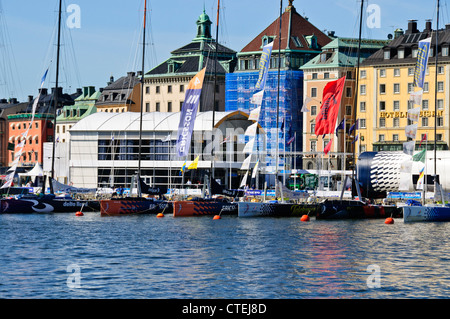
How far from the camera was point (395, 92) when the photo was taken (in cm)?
13300

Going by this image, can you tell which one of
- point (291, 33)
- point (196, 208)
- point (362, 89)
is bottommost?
point (196, 208)

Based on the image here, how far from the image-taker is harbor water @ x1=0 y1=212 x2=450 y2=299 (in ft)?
119

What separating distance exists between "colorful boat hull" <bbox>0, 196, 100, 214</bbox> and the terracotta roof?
67.7 meters

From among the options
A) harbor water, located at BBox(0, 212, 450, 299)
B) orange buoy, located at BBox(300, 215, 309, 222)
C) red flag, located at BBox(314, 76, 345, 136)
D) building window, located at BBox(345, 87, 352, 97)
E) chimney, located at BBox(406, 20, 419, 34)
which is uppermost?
chimney, located at BBox(406, 20, 419, 34)

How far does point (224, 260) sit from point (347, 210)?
99.9 feet

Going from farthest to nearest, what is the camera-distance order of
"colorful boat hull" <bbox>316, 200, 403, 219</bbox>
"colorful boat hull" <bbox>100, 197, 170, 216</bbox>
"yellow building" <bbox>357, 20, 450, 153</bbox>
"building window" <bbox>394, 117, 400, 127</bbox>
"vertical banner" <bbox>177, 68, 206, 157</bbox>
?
"building window" <bbox>394, 117, 400, 127</bbox> < "yellow building" <bbox>357, 20, 450, 153</bbox> < "colorful boat hull" <bbox>100, 197, 170, 216</bbox> < "vertical banner" <bbox>177, 68, 206, 157</bbox> < "colorful boat hull" <bbox>316, 200, 403, 219</bbox>

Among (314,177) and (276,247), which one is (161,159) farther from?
(276,247)

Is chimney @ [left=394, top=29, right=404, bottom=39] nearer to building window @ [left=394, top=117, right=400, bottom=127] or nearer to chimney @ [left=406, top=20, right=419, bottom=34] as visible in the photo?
chimney @ [left=406, top=20, right=419, bottom=34]

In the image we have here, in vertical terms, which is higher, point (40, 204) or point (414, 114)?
point (414, 114)

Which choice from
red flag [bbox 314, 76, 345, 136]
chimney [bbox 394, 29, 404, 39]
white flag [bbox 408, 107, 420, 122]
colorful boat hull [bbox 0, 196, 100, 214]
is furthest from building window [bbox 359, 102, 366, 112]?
white flag [bbox 408, 107, 420, 122]

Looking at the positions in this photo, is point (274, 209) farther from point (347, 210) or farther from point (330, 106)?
point (330, 106)

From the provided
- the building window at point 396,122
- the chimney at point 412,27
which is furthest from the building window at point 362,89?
the chimney at point 412,27

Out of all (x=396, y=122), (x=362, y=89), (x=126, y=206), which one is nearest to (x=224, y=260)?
(x=126, y=206)
